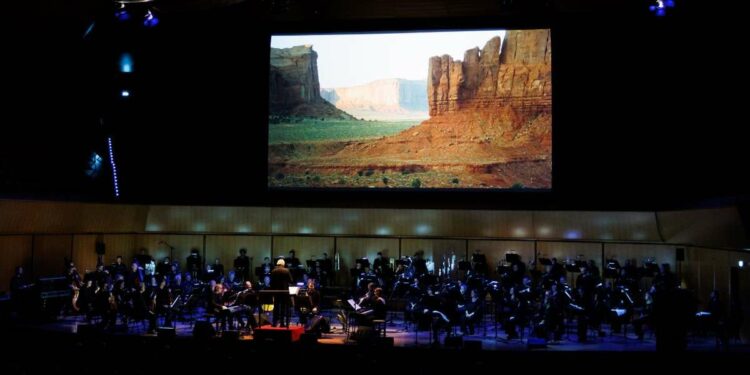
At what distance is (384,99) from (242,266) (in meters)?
6.20

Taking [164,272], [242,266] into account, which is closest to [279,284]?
[242,266]

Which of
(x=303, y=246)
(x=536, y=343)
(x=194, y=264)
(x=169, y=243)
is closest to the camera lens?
(x=536, y=343)

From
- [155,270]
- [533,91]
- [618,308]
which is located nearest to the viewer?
[618,308]

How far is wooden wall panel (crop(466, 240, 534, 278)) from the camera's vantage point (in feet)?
73.8

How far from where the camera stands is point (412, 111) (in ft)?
70.0

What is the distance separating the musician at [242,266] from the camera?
811 inches

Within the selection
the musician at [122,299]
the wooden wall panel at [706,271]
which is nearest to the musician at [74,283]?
the musician at [122,299]

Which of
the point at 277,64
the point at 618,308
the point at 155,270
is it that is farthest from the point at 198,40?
the point at 618,308

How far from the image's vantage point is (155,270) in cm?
2216

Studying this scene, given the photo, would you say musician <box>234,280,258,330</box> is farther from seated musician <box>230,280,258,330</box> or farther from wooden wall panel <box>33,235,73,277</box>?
wooden wall panel <box>33,235,73,277</box>

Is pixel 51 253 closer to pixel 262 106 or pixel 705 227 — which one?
pixel 262 106

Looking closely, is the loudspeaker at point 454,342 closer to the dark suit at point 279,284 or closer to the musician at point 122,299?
the dark suit at point 279,284

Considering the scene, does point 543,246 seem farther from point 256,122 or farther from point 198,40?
point 198,40

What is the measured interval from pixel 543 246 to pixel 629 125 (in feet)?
14.3
